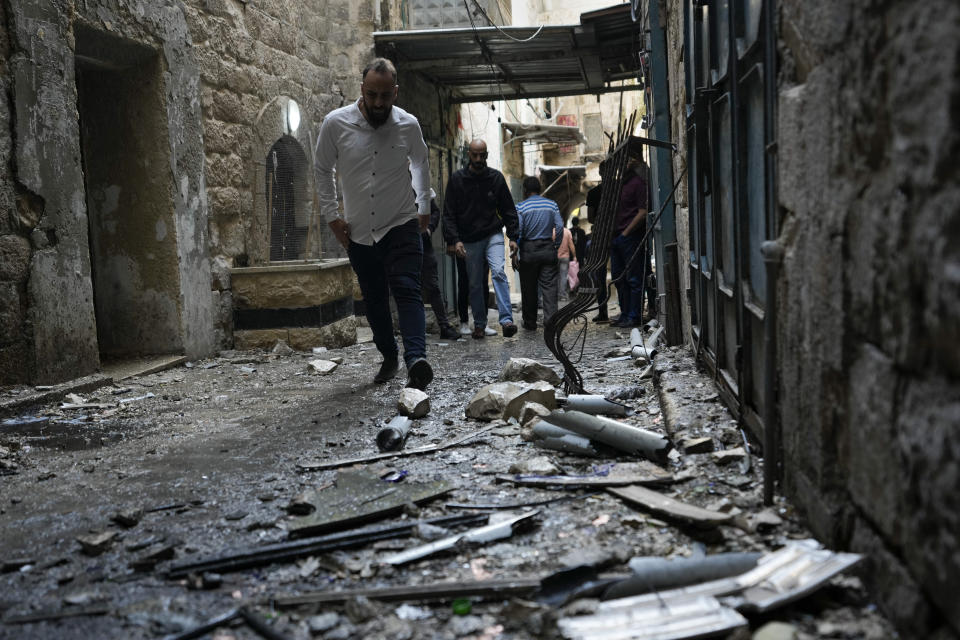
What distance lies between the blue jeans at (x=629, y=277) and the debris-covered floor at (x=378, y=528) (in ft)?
13.7

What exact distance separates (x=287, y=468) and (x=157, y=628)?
1.46 meters

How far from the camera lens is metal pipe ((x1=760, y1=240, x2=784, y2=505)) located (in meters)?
2.25

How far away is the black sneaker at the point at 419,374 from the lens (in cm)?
480

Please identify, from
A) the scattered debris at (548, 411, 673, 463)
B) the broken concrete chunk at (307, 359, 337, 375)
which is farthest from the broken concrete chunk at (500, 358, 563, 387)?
the broken concrete chunk at (307, 359, 337, 375)

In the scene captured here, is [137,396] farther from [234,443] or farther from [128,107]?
[128,107]

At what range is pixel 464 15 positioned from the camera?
1102cm

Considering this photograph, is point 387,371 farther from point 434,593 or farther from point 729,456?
point 434,593

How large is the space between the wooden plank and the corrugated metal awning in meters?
7.70

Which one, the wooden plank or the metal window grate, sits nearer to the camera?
the wooden plank

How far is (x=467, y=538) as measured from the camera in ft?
7.77

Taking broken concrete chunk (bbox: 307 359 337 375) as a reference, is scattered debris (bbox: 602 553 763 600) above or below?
above

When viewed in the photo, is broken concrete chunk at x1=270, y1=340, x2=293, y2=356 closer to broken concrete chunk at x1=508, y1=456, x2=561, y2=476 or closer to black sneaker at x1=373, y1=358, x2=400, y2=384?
black sneaker at x1=373, y1=358, x2=400, y2=384

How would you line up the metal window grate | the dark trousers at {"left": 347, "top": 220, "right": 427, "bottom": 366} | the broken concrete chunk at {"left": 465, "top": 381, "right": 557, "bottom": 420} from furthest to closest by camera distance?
1. the metal window grate
2. the dark trousers at {"left": 347, "top": 220, "right": 427, "bottom": 366}
3. the broken concrete chunk at {"left": 465, "top": 381, "right": 557, "bottom": 420}

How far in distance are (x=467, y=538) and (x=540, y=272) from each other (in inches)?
263
